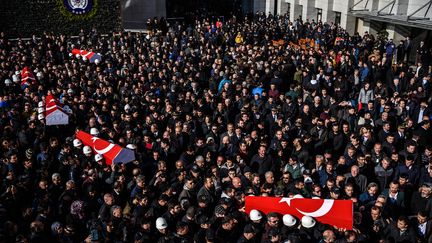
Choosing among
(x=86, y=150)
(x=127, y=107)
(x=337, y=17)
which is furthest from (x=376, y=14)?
(x=86, y=150)

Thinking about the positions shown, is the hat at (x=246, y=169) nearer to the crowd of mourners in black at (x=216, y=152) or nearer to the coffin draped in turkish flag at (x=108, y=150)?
the crowd of mourners in black at (x=216, y=152)

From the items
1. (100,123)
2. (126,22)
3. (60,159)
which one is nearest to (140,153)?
(60,159)

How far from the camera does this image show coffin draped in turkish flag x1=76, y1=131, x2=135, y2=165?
8.48 meters

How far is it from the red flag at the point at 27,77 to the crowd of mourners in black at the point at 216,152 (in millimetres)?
217

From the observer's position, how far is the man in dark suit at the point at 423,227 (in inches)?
238

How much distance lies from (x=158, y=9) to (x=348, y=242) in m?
27.0

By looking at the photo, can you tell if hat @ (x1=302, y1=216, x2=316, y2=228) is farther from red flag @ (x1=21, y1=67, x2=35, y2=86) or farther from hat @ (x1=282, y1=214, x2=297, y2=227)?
red flag @ (x1=21, y1=67, x2=35, y2=86)

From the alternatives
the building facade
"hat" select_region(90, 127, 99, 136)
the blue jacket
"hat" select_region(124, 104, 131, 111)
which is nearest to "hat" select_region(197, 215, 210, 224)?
"hat" select_region(90, 127, 99, 136)

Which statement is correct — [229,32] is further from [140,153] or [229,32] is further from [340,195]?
[340,195]

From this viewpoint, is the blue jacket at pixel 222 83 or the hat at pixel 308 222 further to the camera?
the blue jacket at pixel 222 83

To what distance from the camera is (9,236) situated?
561cm

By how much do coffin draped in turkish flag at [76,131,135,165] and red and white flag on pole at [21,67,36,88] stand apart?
578cm

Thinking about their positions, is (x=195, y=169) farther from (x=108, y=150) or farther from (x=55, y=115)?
(x=55, y=115)

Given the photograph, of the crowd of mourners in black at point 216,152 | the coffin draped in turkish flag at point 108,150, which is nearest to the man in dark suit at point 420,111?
the crowd of mourners in black at point 216,152
